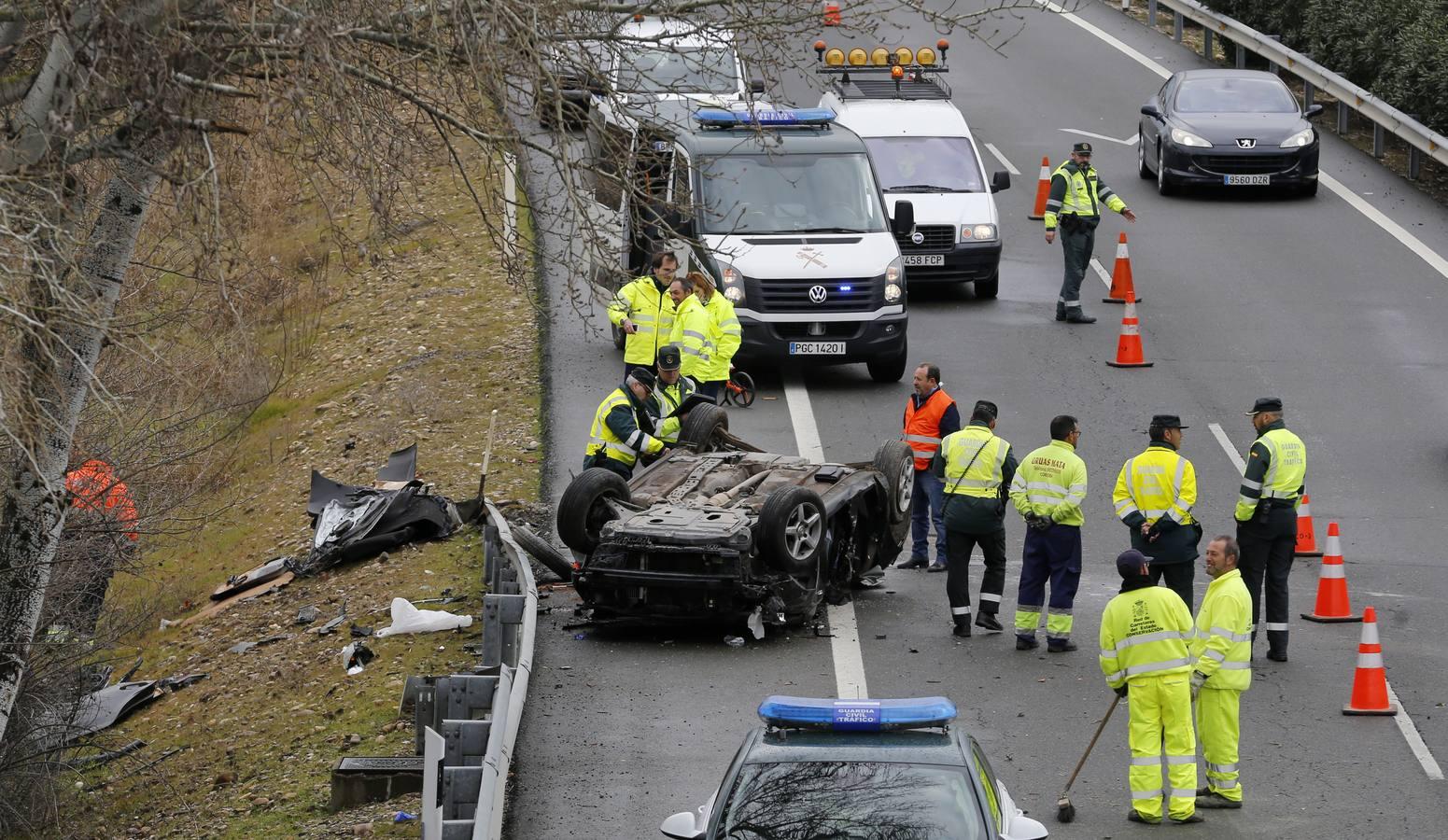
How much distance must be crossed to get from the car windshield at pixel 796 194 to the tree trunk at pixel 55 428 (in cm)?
952

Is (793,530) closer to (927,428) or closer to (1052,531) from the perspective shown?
(1052,531)

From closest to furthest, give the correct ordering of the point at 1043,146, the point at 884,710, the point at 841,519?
the point at 884,710, the point at 841,519, the point at 1043,146

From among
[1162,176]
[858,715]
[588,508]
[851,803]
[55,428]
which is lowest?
[1162,176]

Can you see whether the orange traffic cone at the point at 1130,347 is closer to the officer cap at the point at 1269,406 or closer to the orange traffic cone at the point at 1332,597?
the orange traffic cone at the point at 1332,597

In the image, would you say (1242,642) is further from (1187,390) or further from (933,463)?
(1187,390)

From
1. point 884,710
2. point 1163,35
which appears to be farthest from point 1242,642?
point 1163,35

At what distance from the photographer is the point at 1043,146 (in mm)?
30453

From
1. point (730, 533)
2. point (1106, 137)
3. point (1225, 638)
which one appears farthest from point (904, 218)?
point (1106, 137)

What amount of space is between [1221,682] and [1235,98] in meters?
18.2

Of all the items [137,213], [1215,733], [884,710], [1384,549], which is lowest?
[1384,549]

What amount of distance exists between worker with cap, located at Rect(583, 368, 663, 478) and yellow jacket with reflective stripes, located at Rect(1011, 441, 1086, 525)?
2.98m

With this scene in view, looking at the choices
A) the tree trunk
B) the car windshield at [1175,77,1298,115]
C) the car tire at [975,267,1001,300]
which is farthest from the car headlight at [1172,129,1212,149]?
the tree trunk

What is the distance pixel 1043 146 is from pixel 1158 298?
309 inches

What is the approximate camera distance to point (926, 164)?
23.6 m
